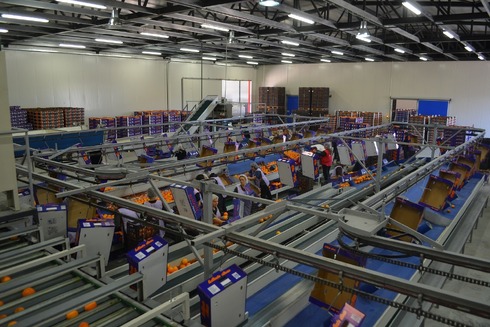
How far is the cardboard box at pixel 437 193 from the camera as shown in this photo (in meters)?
8.05

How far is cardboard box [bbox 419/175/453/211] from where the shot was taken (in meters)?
8.05

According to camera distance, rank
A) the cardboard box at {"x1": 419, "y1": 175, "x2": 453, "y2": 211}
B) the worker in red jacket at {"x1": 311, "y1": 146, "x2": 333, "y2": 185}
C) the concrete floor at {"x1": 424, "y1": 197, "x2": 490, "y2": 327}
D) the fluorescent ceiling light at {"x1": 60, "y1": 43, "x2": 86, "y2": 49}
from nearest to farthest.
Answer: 1. the concrete floor at {"x1": 424, "y1": 197, "x2": 490, "y2": 327}
2. the cardboard box at {"x1": 419, "y1": 175, "x2": 453, "y2": 211}
3. the worker in red jacket at {"x1": 311, "y1": 146, "x2": 333, "y2": 185}
4. the fluorescent ceiling light at {"x1": 60, "y1": 43, "x2": 86, "y2": 49}

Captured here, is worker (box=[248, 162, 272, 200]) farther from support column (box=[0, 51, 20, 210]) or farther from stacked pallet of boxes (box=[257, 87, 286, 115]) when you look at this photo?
stacked pallet of boxes (box=[257, 87, 286, 115])

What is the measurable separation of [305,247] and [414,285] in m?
4.29

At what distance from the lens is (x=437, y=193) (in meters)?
8.30

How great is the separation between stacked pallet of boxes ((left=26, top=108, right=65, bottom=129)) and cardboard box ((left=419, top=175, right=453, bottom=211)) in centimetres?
1508

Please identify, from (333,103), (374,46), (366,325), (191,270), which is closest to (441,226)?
(366,325)

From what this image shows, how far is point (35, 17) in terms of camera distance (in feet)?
31.7

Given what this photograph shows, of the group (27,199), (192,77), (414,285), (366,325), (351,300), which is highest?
(192,77)

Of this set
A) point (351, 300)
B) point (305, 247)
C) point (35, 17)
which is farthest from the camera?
point (35, 17)

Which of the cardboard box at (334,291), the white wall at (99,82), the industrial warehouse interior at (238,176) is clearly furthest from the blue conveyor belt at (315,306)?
the white wall at (99,82)

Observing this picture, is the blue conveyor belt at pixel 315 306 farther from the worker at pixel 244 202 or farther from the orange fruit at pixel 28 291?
the orange fruit at pixel 28 291

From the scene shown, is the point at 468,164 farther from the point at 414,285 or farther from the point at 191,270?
the point at 414,285

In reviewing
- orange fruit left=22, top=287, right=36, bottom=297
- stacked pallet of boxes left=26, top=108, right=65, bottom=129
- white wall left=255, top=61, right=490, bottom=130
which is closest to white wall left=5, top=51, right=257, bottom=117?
stacked pallet of boxes left=26, top=108, right=65, bottom=129
